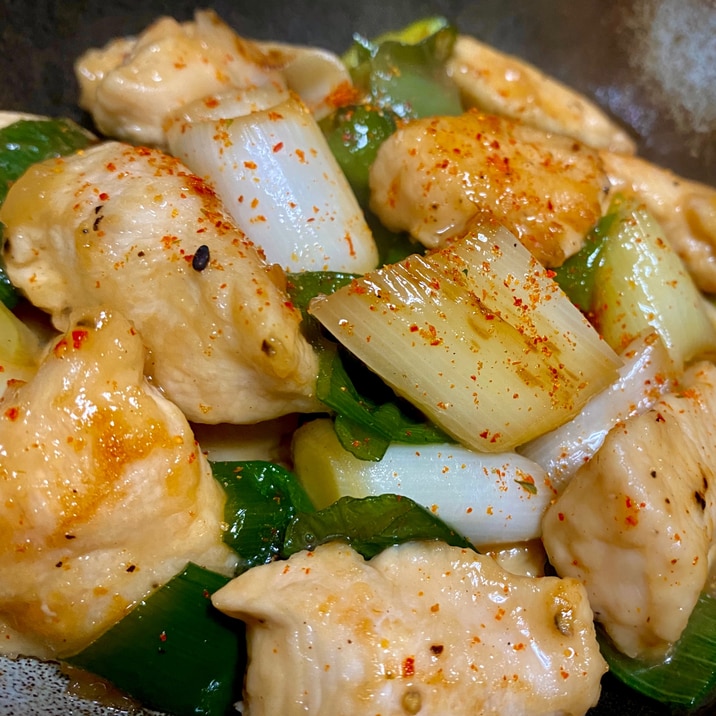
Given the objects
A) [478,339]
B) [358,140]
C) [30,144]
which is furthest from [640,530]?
[30,144]

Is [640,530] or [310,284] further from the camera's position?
[310,284]

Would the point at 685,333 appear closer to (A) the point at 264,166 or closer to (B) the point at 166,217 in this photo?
(A) the point at 264,166

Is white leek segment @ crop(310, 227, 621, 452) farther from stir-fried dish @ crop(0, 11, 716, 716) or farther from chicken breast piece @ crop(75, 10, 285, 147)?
chicken breast piece @ crop(75, 10, 285, 147)

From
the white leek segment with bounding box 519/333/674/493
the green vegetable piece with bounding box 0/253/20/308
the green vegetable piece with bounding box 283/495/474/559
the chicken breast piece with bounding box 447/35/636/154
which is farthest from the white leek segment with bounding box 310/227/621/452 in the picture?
the chicken breast piece with bounding box 447/35/636/154

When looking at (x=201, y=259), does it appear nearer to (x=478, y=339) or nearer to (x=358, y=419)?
(x=358, y=419)

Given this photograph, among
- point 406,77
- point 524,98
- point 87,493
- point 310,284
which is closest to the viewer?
point 87,493

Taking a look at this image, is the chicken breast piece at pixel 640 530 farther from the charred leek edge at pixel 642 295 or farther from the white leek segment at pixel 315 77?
the white leek segment at pixel 315 77
